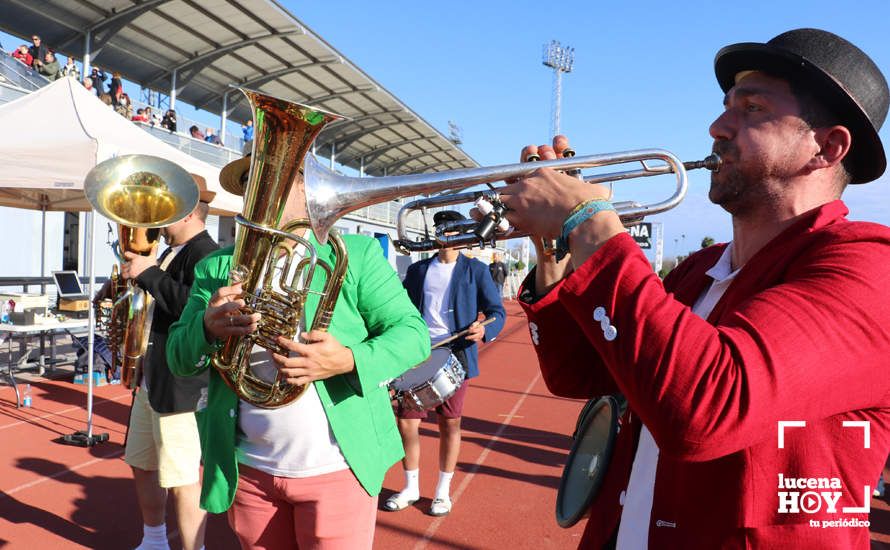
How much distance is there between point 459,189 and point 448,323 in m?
3.20

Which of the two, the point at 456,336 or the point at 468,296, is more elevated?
the point at 468,296

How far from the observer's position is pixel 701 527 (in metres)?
1.16

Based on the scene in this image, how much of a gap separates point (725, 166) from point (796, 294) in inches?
16.4

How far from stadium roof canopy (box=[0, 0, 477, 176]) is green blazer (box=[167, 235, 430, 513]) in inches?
366

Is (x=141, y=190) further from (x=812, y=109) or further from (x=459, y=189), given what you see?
(x=812, y=109)

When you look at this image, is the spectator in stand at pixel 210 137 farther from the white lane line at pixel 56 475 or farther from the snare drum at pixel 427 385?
the snare drum at pixel 427 385

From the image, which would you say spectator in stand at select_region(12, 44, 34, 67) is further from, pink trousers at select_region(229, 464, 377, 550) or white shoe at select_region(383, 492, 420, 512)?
pink trousers at select_region(229, 464, 377, 550)

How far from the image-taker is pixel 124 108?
44.6ft

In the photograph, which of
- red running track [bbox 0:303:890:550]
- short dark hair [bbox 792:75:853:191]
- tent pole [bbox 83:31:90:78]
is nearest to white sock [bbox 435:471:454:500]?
red running track [bbox 0:303:890:550]

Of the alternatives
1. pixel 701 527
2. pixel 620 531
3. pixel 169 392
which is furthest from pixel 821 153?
pixel 169 392

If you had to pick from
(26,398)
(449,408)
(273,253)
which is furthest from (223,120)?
(273,253)

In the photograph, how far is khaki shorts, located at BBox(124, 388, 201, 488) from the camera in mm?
3223

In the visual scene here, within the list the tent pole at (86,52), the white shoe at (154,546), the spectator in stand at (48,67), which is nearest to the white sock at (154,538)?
the white shoe at (154,546)

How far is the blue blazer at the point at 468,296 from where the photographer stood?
15.6 ft
